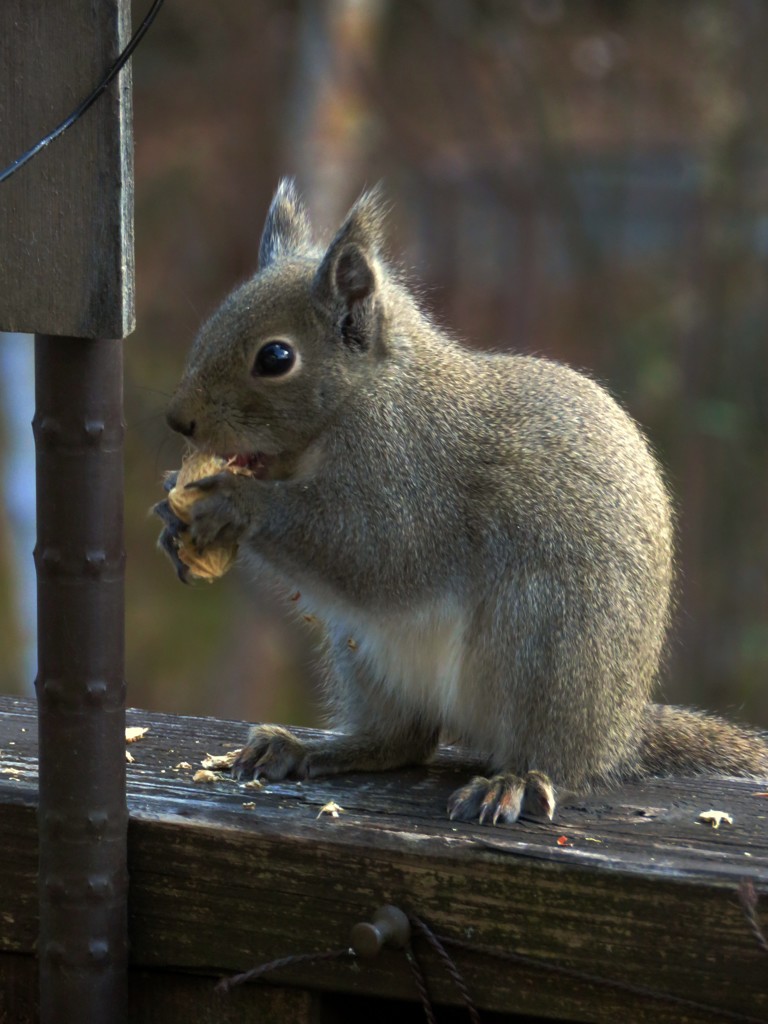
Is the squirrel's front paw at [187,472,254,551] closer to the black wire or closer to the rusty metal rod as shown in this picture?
the rusty metal rod

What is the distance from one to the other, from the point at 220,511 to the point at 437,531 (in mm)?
374

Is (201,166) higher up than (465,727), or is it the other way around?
(201,166)

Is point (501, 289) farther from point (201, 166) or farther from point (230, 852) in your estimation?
point (230, 852)

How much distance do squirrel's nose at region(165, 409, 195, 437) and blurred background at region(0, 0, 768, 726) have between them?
14.4ft

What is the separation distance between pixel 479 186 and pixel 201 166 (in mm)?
1779

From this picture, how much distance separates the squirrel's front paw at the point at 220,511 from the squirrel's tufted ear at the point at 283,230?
0.73m

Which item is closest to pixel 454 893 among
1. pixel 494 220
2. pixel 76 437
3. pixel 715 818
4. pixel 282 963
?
pixel 282 963

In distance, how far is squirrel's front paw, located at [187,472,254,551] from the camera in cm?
250

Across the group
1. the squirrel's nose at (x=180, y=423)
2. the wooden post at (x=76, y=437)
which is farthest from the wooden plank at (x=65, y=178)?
the squirrel's nose at (x=180, y=423)

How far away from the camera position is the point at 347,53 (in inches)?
307

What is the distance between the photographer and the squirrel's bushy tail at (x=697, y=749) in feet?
8.23

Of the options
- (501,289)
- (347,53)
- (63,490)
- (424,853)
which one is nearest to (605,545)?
(424,853)

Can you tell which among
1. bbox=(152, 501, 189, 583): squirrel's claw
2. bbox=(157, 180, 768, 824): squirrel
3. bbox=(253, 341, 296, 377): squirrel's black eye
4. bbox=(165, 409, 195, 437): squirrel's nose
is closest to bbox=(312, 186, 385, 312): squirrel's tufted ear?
bbox=(157, 180, 768, 824): squirrel

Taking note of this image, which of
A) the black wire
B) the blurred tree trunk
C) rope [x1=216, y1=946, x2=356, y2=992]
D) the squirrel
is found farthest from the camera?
the blurred tree trunk
